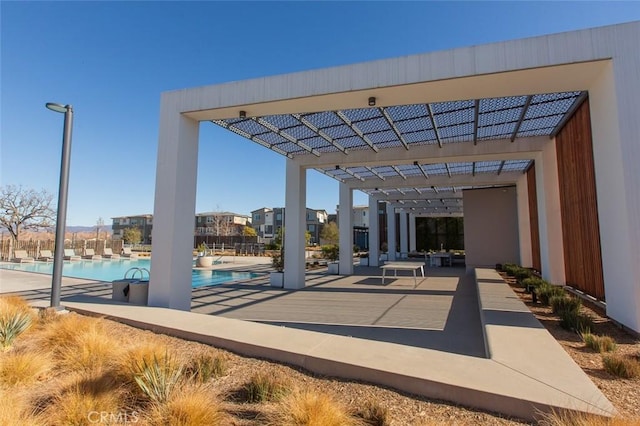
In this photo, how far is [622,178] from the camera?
529cm

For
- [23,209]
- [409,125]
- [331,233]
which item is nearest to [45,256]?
[23,209]

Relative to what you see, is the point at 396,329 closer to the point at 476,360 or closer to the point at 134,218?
the point at 476,360

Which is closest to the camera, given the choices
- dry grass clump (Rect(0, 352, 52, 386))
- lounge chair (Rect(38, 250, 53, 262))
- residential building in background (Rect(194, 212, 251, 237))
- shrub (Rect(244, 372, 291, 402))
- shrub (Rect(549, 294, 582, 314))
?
shrub (Rect(244, 372, 291, 402))

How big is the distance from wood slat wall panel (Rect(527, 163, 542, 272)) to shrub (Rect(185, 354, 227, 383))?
13157 mm

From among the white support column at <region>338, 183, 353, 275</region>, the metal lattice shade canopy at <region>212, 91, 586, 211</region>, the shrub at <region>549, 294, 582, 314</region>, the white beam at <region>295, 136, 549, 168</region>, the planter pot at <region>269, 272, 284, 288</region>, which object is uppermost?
the metal lattice shade canopy at <region>212, 91, 586, 211</region>

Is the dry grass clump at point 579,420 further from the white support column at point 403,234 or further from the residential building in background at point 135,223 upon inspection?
the residential building in background at point 135,223

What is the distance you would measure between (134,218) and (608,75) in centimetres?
7048

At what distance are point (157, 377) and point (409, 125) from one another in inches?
334

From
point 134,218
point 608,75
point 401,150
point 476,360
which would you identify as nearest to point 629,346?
point 476,360

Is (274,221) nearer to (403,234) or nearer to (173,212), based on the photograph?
(403,234)

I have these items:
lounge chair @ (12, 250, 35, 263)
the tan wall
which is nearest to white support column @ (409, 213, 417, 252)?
the tan wall

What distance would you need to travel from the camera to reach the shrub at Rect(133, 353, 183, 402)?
302 centimetres

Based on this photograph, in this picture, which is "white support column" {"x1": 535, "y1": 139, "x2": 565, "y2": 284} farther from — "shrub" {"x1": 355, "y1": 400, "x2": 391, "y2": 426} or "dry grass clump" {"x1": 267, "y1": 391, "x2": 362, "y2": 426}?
"dry grass clump" {"x1": 267, "y1": 391, "x2": 362, "y2": 426}

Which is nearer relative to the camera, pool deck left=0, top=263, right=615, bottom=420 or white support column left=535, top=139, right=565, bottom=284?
pool deck left=0, top=263, right=615, bottom=420
